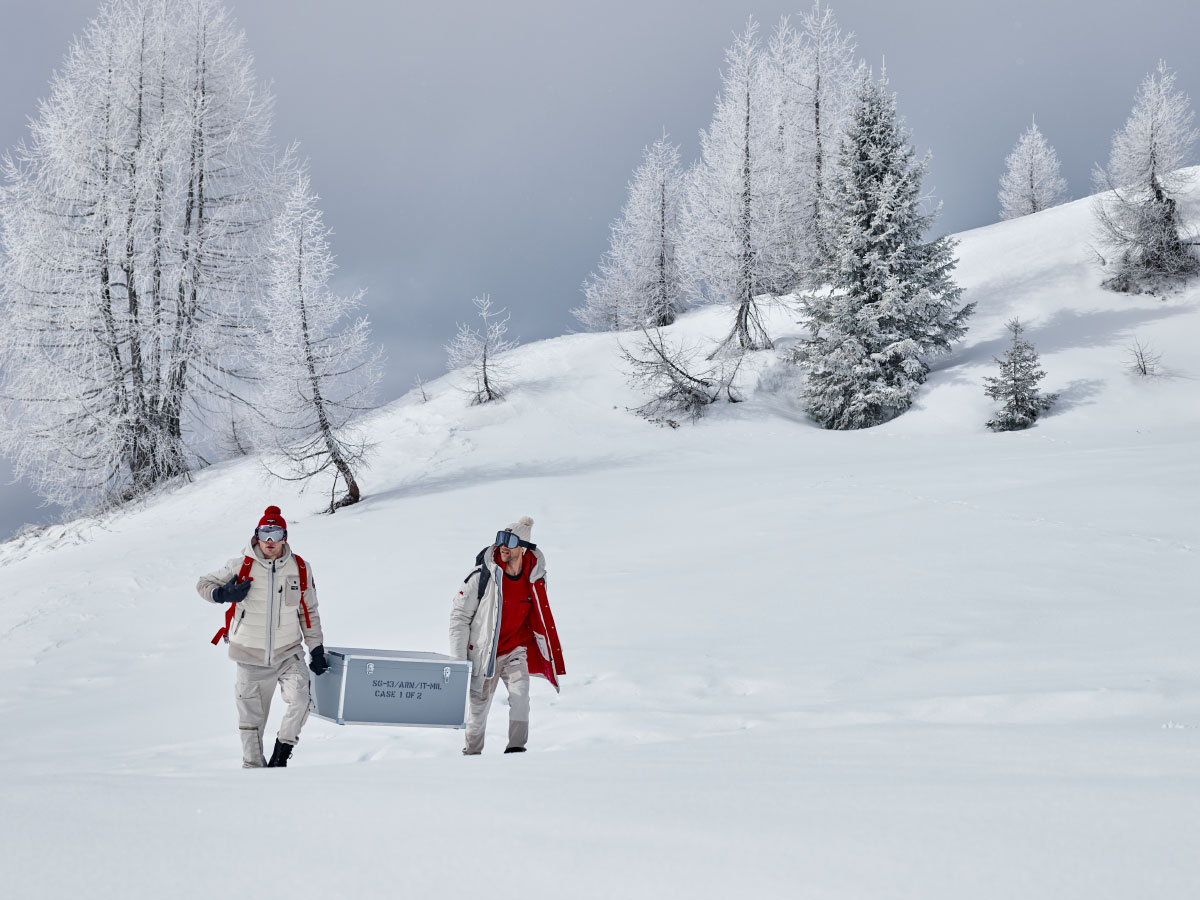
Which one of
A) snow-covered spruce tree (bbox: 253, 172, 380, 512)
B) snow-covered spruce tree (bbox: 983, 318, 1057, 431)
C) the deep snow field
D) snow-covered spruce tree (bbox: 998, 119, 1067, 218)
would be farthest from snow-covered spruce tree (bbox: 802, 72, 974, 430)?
snow-covered spruce tree (bbox: 998, 119, 1067, 218)

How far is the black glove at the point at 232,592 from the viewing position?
4.80 meters

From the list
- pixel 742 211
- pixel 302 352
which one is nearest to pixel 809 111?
pixel 742 211

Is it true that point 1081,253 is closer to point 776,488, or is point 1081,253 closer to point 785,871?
point 776,488

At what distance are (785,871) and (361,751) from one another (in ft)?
14.0

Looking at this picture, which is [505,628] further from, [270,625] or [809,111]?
[809,111]

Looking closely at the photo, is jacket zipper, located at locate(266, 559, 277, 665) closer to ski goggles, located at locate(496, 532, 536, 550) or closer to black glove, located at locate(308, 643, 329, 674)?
black glove, located at locate(308, 643, 329, 674)

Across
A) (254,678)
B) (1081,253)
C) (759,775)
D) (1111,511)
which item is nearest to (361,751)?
(254,678)

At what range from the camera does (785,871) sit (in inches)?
71.2

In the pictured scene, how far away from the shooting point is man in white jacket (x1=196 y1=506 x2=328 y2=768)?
16.0ft

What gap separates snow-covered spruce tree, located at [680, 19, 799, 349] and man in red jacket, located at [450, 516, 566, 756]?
21.9 m

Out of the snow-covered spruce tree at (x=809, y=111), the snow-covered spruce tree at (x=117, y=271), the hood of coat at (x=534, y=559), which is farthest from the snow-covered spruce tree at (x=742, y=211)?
the hood of coat at (x=534, y=559)

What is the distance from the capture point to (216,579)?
4875 millimetres

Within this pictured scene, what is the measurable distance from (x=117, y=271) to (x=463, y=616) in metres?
21.5

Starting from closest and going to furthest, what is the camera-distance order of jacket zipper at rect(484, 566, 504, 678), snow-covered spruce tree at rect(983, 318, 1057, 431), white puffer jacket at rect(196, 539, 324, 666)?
white puffer jacket at rect(196, 539, 324, 666) < jacket zipper at rect(484, 566, 504, 678) < snow-covered spruce tree at rect(983, 318, 1057, 431)
